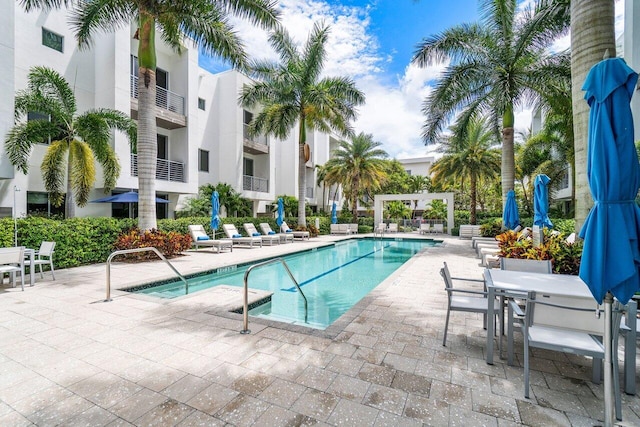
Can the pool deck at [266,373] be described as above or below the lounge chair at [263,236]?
below

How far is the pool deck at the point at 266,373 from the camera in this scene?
2535 millimetres

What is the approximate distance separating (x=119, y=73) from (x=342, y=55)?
451 inches

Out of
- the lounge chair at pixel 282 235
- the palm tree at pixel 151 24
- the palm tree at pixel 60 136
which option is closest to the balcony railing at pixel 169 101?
the palm tree at pixel 60 136

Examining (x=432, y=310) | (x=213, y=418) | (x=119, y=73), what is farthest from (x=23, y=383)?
(x=119, y=73)

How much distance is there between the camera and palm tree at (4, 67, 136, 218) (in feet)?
34.6

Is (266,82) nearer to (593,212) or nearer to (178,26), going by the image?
(178,26)

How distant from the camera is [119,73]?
13414mm

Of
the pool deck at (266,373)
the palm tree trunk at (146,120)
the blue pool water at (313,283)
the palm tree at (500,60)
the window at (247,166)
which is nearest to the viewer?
the pool deck at (266,373)

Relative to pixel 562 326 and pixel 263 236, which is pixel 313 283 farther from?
pixel 263 236

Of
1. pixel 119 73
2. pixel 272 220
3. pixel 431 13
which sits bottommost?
pixel 272 220

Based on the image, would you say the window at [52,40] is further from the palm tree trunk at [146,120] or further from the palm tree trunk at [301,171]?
the palm tree trunk at [301,171]

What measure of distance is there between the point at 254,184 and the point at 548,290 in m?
20.9

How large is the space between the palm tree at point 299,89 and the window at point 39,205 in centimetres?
1068

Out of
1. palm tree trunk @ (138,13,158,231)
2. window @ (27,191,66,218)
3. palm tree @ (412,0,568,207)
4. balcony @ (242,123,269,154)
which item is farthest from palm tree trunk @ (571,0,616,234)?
balcony @ (242,123,269,154)
